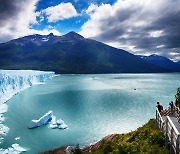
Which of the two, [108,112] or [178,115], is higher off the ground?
[178,115]

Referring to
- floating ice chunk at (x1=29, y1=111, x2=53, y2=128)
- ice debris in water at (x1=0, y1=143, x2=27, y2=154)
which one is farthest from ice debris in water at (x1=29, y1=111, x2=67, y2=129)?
ice debris in water at (x1=0, y1=143, x2=27, y2=154)

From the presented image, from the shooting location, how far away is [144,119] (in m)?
41.9

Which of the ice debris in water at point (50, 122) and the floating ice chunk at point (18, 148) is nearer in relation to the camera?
the floating ice chunk at point (18, 148)

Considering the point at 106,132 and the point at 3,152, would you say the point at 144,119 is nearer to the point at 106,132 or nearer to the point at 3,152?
the point at 106,132

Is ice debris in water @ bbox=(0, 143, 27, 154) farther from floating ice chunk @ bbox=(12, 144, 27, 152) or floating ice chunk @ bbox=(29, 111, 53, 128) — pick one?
floating ice chunk @ bbox=(29, 111, 53, 128)

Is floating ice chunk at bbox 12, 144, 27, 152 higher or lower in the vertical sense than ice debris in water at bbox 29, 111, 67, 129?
lower

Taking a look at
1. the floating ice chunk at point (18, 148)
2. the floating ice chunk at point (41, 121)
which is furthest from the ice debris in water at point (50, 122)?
the floating ice chunk at point (18, 148)

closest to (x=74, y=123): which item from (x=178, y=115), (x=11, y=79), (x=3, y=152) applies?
(x=3, y=152)

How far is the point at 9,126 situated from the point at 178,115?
29861mm

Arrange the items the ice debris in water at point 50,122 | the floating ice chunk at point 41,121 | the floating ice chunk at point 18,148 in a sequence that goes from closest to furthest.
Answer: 1. the floating ice chunk at point 18,148
2. the ice debris in water at point 50,122
3. the floating ice chunk at point 41,121

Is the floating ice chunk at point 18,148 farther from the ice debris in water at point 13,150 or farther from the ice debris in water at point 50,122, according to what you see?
the ice debris in water at point 50,122

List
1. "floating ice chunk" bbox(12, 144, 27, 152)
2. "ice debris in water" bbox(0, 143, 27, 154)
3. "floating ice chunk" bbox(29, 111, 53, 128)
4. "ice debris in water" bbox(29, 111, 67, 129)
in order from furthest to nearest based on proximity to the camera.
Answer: "floating ice chunk" bbox(29, 111, 53, 128) → "ice debris in water" bbox(29, 111, 67, 129) → "floating ice chunk" bbox(12, 144, 27, 152) → "ice debris in water" bbox(0, 143, 27, 154)

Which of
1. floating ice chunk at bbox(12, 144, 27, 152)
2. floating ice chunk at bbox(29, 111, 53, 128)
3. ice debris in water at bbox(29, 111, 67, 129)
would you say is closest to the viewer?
floating ice chunk at bbox(12, 144, 27, 152)

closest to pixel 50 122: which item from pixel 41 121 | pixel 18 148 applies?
pixel 41 121
